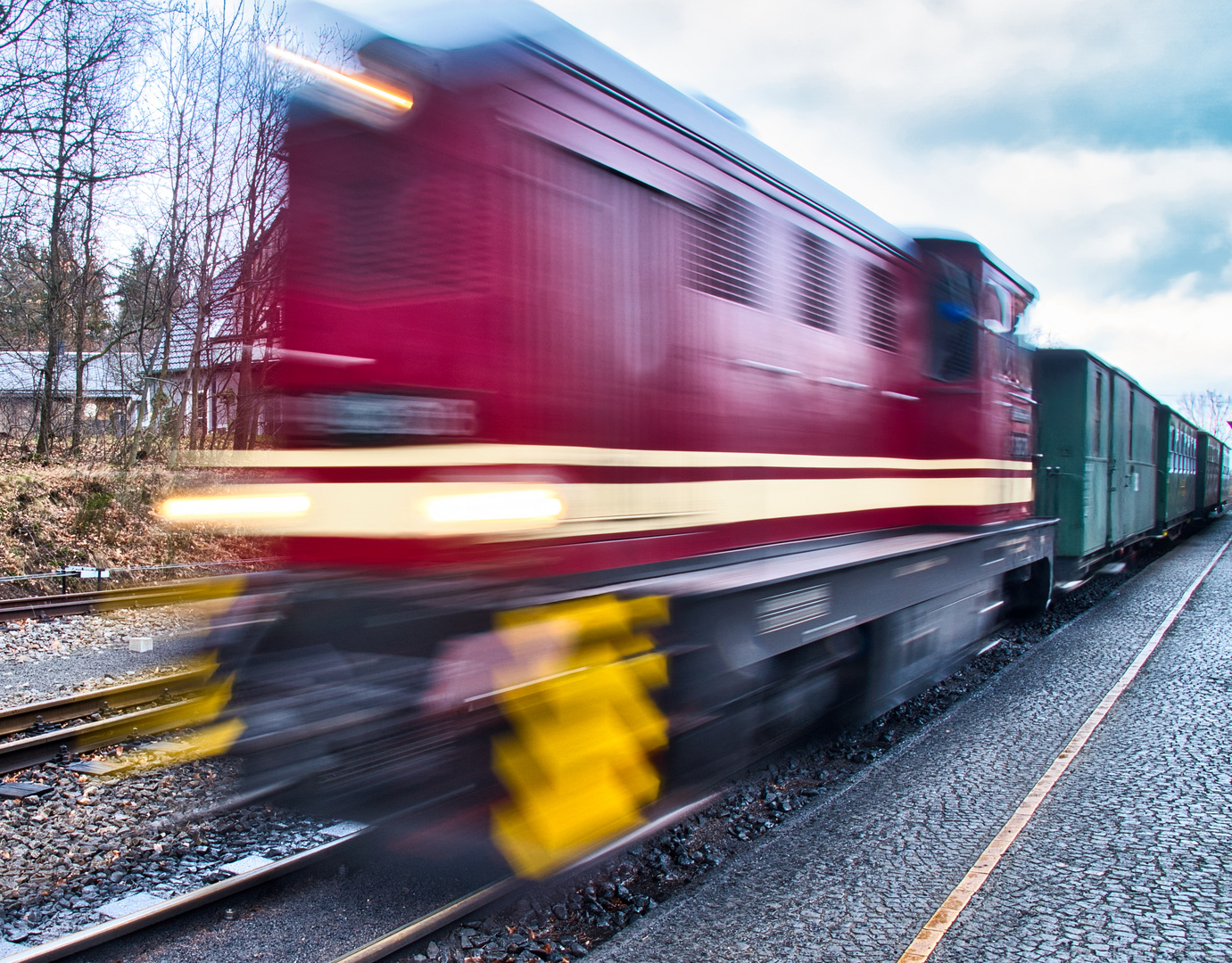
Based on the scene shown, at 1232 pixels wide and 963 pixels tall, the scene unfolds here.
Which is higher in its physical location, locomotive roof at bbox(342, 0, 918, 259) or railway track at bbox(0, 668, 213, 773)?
locomotive roof at bbox(342, 0, 918, 259)

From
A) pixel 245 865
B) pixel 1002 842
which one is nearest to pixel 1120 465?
pixel 1002 842

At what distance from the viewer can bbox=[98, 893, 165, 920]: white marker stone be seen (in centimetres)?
281

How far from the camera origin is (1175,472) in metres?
17.0

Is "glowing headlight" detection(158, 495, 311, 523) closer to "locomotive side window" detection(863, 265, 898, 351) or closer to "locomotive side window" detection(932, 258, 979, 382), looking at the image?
"locomotive side window" detection(863, 265, 898, 351)

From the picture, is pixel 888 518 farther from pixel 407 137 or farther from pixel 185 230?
pixel 185 230

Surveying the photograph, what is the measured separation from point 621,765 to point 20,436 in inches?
665

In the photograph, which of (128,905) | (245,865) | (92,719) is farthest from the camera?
(92,719)

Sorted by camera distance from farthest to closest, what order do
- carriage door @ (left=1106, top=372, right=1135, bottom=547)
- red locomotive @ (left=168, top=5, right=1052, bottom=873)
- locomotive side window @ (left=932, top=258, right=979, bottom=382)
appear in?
carriage door @ (left=1106, top=372, right=1135, bottom=547) < locomotive side window @ (left=932, top=258, right=979, bottom=382) < red locomotive @ (left=168, top=5, right=1052, bottom=873)

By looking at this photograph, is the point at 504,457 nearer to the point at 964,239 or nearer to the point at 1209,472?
the point at 964,239

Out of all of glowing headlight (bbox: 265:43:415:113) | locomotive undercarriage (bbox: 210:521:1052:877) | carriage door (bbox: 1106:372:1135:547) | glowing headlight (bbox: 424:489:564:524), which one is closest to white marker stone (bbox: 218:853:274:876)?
locomotive undercarriage (bbox: 210:521:1052:877)

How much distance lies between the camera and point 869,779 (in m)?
4.09

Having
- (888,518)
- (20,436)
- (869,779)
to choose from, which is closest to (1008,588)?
(888,518)

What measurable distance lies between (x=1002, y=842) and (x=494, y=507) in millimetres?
2485

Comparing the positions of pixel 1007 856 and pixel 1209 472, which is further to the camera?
pixel 1209 472
